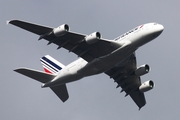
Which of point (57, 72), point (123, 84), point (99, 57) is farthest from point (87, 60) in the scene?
point (123, 84)

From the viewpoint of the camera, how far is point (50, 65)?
75.9m

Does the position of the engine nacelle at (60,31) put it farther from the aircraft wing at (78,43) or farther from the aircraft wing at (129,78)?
the aircraft wing at (129,78)

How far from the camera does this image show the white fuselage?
2611 inches

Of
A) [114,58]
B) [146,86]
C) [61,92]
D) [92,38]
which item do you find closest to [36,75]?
[61,92]

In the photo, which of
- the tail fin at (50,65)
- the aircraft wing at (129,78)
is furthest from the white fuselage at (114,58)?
the aircraft wing at (129,78)

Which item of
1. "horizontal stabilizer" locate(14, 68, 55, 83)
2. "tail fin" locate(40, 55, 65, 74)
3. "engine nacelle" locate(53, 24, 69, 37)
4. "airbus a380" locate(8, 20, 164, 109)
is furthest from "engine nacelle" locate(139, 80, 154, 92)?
"engine nacelle" locate(53, 24, 69, 37)

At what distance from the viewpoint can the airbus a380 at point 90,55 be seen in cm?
6488

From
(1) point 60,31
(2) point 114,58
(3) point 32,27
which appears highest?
(3) point 32,27

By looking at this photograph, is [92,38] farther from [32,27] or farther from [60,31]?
[32,27]

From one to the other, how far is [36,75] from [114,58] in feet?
37.6

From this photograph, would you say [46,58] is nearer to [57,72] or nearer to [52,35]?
[57,72]

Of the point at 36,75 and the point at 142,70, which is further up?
the point at 36,75

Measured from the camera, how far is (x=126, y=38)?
2638 inches

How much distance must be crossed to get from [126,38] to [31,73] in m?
14.1
